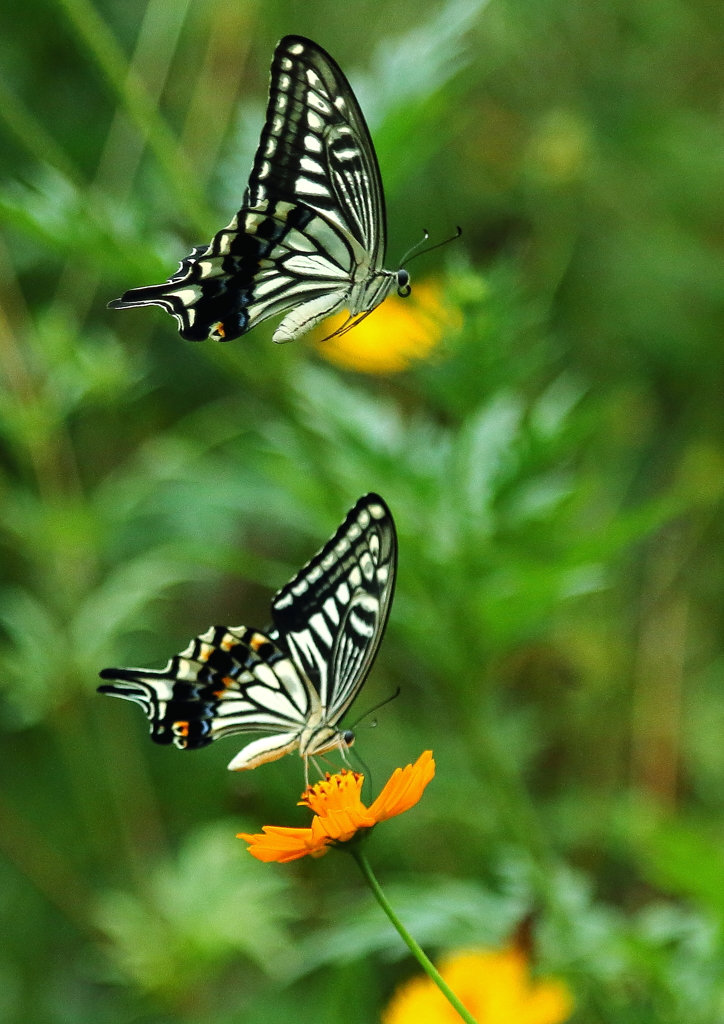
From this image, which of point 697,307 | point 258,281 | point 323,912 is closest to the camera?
point 258,281

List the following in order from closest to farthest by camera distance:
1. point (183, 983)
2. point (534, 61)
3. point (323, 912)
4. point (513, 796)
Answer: point (513, 796) < point (183, 983) < point (323, 912) < point (534, 61)

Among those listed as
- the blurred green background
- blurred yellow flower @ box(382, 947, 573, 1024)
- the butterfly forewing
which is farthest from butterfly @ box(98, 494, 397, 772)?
blurred yellow flower @ box(382, 947, 573, 1024)

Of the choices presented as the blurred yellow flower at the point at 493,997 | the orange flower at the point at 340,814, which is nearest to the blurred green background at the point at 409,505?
the blurred yellow flower at the point at 493,997

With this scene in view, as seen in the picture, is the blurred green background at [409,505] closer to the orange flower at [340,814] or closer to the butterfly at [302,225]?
the butterfly at [302,225]

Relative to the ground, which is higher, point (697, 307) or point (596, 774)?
point (697, 307)

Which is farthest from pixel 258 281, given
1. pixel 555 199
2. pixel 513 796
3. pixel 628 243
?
pixel 628 243

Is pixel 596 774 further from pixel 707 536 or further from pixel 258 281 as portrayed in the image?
pixel 258 281
